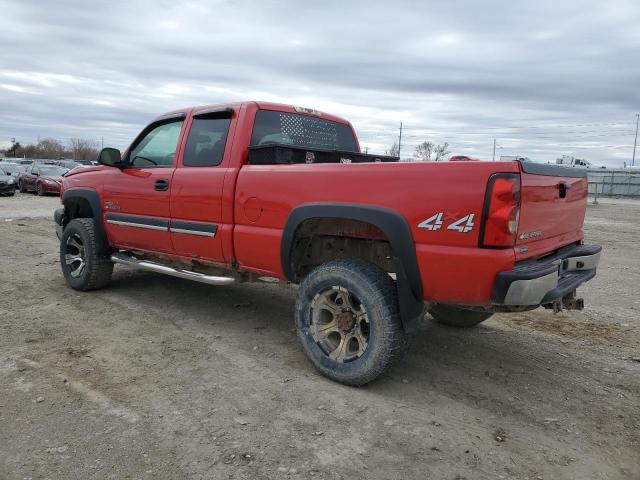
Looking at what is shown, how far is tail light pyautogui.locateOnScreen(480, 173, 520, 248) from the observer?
2.83 metres

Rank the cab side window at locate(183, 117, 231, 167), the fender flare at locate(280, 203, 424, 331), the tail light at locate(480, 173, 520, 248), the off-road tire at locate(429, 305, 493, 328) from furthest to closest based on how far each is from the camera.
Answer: the off-road tire at locate(429, 305, 493, 328), the cab side window at locate(183, 117, 231, 167), the fender flare at locate(280, 203, 424, 331), the tail light at locate(480, 173, 520, 248)

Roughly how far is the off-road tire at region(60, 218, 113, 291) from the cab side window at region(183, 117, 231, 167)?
5.71 ft

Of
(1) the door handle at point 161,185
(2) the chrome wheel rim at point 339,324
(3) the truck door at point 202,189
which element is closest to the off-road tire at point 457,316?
(2) the chrome wheel rim at point 339,324

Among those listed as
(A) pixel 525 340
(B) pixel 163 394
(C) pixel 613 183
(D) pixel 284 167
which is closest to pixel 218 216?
(D) pixel 284 167

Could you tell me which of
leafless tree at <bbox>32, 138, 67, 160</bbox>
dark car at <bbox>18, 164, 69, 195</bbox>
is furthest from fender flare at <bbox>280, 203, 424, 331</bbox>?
leafless tree at <bbox>32, 138, 67, 160</bbox>

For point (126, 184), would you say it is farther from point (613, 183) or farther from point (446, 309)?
point (613, 183)

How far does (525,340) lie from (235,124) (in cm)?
323

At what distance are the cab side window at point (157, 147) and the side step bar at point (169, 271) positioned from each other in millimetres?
989

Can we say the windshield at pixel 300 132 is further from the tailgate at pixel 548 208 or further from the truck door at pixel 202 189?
the tailgate at pixel 548 208

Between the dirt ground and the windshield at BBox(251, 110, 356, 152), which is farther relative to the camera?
the windshield at BBox(251, 110, 356, 152)

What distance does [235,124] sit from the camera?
4398 mm

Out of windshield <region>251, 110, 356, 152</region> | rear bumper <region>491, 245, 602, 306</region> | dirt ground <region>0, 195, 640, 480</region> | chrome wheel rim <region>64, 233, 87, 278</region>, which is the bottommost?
dirt ground <region>0, 195, 640, 480</region>

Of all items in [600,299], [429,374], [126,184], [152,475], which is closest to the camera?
[152,475]

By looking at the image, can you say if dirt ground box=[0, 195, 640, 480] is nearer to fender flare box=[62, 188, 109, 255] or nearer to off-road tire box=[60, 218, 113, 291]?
off-road tire box=[60, 218, 113, 291]
